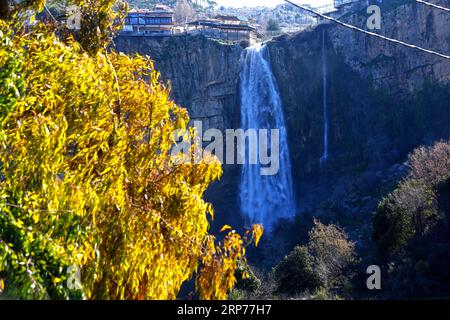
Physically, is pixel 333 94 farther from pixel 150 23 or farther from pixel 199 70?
pixel 150 23

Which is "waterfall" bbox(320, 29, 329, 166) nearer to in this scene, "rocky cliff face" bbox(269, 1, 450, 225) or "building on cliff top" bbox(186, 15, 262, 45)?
"rocky cliff face" bbox(269, 1, 450, 225)

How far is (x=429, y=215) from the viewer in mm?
16422

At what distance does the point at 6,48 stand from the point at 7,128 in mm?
579

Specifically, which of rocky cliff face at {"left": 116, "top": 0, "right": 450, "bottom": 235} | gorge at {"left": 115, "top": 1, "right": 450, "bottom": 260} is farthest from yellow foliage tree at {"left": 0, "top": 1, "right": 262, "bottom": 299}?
gorge at {"left": 115, "top": 1, "right": 450, "bottom": 260}

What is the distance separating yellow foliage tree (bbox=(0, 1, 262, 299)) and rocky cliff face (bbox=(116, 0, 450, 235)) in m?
24.0

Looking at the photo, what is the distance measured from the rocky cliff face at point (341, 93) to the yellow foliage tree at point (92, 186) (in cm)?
2396

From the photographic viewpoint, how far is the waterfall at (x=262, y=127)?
33438mm

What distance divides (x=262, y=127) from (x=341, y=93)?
17.9 ft

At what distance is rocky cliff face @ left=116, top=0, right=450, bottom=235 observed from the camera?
98.6 feet

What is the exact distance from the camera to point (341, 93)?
3419 centimetres

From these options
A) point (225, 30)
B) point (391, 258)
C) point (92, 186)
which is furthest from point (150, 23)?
point (92, 186)

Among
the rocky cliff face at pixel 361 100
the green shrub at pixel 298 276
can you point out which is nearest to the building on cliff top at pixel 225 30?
the rocky cliff face at pixel 361 100
